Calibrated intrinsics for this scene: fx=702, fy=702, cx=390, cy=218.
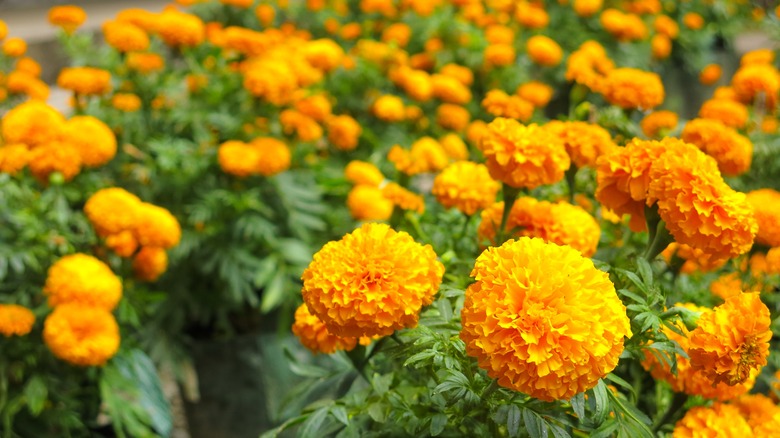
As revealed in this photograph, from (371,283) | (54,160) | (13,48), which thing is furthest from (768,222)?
(13,48)

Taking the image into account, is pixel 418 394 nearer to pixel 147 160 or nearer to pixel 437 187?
pixel 437 187

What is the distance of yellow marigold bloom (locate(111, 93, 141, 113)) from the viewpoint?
1930 mm

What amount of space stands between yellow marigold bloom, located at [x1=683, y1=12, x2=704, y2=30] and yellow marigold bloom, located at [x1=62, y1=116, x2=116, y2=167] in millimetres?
2724

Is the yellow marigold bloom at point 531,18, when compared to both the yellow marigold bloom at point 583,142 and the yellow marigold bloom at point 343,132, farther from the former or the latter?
the yellow marigold bloom at point 583,142

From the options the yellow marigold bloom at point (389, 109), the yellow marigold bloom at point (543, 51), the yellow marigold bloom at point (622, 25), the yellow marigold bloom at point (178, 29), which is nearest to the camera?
the yellow marigold bloom at point (178, 29)

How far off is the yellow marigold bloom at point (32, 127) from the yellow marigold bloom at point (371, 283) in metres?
0.98

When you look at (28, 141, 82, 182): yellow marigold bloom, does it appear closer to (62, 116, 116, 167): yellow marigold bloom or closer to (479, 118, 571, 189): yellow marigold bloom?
(62, 116, 116, 167): yellow marigold bloom

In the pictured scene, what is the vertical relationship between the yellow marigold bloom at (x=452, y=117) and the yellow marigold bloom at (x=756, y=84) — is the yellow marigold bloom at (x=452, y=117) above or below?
below

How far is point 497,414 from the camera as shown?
73 cm

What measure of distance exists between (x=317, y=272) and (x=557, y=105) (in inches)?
97.4

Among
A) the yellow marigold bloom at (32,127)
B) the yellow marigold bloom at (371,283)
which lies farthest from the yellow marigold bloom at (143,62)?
the yellow marigold bloom at (371,283)

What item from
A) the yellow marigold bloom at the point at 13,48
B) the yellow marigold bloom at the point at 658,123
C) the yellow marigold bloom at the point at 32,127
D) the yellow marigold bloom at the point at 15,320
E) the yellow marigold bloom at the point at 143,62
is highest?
the yellow marigold bloom at the point at 658,123

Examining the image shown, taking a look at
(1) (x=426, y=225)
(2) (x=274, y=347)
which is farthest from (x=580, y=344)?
(2) (x=274, y=347)

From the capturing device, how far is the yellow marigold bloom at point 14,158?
1471 mm
